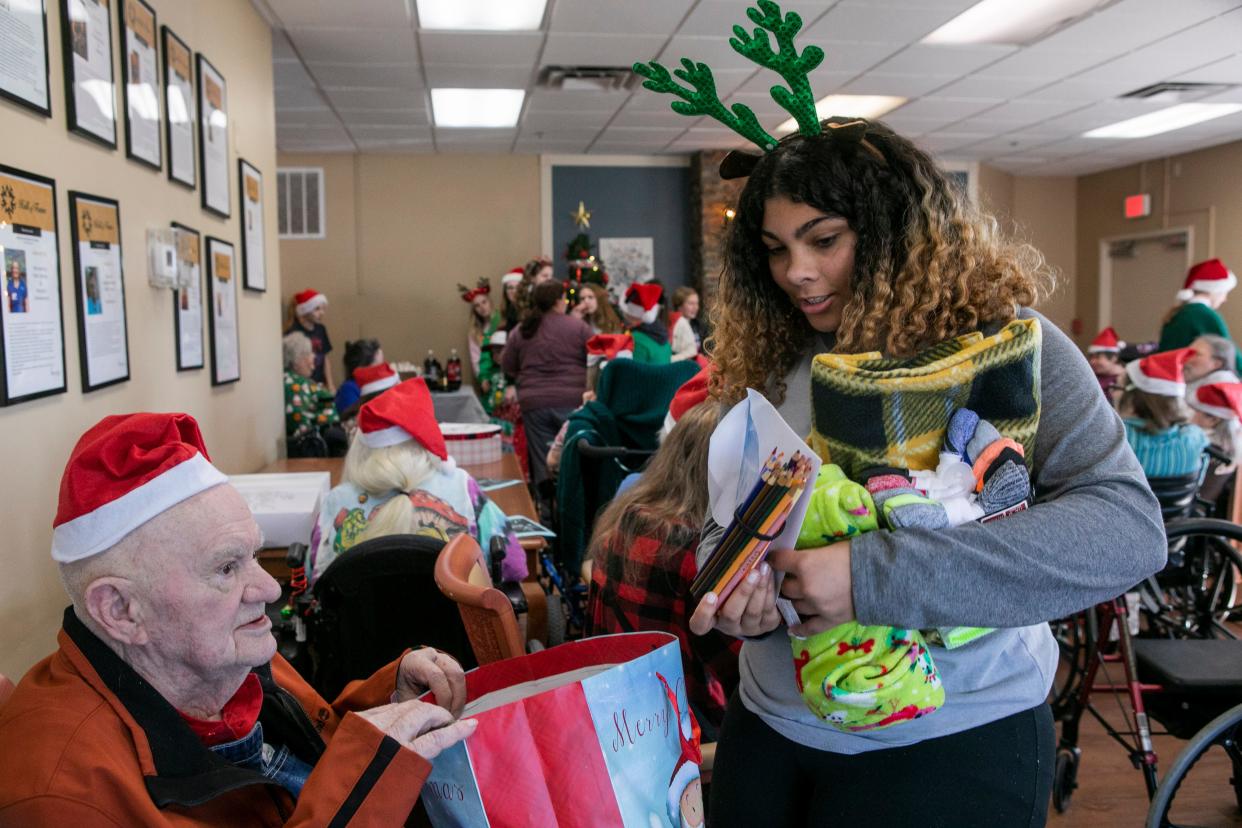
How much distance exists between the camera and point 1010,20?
5.19m

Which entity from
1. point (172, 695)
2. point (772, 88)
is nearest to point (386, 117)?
point (772, 88)

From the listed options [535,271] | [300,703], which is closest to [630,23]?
[535,271]

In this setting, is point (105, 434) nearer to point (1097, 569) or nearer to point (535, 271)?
point (1097, 569)

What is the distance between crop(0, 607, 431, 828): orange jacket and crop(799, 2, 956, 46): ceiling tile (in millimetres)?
4628

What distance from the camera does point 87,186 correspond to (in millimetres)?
2293

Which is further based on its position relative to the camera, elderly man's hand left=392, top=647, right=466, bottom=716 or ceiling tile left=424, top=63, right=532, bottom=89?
ceiling tile left=424, top=63, right=532, bottom=89

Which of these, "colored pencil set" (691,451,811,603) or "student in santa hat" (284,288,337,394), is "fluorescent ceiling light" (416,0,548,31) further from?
"colored pencil set" (691,451,811,603)

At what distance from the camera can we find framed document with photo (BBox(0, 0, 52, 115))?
183 cm

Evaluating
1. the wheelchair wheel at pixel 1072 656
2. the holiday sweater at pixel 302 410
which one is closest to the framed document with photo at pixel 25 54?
the wheelchair wheel at pixel 1072 656

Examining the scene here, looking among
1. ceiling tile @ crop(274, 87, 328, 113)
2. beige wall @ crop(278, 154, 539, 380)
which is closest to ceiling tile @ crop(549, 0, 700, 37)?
ceiling tile @ crop(274, 87, 328, 113)

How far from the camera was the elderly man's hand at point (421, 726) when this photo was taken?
884 mm

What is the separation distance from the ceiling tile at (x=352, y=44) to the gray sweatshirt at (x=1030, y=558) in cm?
496

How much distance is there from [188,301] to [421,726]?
8.61ft

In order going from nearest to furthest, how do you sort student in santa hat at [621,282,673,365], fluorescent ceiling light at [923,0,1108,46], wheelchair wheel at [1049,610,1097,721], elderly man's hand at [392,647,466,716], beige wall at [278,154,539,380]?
elderly man's hand at [392,647,466,716] < wheelchair wheel at [1049,610,1097,721] < fluorescent ceiling light at [923,0,1108,46] < student in santa hat at [621,282,673,365] < beige wall at [278,154,539,380]
